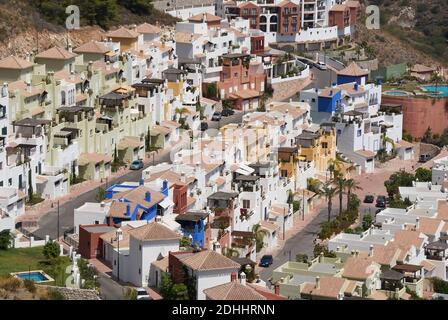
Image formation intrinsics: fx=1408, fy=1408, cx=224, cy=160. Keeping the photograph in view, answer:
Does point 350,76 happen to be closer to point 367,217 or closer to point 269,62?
point 269,62

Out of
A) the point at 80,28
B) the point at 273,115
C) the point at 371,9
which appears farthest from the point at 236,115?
the point at 371,9

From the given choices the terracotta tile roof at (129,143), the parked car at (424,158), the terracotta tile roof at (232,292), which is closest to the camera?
the terracotta tile roof at (232,292)

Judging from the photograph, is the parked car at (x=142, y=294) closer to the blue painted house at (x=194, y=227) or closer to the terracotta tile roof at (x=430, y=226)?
the blue painted house at (x=194, y=227)

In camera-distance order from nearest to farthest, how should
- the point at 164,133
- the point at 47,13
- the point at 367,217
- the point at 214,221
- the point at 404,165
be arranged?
the point at 214,221 < the point at 367,217 < the point at 164,133 < the point at 404,165 < the point at 47,13

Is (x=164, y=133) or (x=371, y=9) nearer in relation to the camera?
(x=164, y=133)

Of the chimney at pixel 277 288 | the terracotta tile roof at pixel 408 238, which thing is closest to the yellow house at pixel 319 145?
the terracotta tile roof at pixel 408 238

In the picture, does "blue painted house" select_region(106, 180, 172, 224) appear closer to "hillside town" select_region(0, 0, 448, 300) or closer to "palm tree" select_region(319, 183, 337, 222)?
"hillside town" select_region(0, 0, 448, 300)
